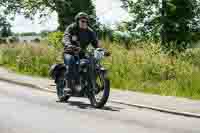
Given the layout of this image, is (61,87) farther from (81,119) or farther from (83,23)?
(81,119)

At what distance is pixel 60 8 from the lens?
2788 inches

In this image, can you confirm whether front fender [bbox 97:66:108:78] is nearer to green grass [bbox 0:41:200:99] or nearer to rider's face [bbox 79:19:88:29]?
rider's face [bbox 79:19:88:29]

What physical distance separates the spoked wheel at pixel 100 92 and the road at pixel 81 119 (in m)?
0.17

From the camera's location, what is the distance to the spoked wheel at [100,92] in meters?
12.9

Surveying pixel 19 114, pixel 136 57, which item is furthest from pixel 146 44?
pixel 19 114

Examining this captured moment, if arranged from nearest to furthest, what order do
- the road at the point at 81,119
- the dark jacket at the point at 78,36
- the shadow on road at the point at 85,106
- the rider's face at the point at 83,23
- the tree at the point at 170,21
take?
the road at the point at 81,119
the shadow on road at the point at 85,106
the rider's face at the point at 83,23
the dark jacket at the point at 78,36
the tree at the point at 170,21

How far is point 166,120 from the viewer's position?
444 inches

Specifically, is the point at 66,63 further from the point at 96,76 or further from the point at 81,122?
the point at 81,122

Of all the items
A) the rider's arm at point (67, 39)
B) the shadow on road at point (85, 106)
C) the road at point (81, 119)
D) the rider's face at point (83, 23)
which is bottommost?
the shadow on road at point (85, 106)

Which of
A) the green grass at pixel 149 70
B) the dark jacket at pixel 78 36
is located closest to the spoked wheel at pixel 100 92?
the dark jacket at pixel 78 36

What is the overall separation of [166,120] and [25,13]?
62954mm

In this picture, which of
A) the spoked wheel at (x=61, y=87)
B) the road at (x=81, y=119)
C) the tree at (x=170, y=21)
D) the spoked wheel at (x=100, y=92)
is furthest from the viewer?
the tree at (x=170, y=21)

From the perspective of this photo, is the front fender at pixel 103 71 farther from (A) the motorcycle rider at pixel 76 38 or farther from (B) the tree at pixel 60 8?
(B) the tree at pixel 60 8

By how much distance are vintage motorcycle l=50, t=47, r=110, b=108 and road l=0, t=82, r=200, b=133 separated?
0.81 feet
